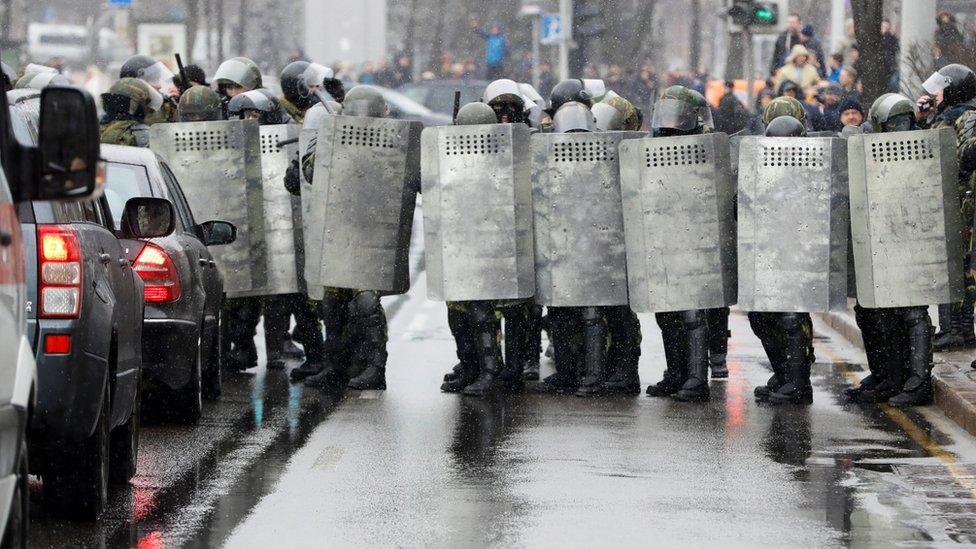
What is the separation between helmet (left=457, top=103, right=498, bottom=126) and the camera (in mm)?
13492

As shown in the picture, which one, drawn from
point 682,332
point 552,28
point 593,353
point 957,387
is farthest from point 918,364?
point 552,28

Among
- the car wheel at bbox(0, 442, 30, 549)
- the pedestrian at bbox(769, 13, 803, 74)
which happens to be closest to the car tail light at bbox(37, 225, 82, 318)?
the car wheel at bbox(0, 442, 30, 549)

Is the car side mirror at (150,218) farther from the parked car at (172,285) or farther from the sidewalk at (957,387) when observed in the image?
the sidewalk at (957,387)

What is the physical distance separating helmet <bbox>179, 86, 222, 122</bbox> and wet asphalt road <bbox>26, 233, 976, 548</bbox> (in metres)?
2.01

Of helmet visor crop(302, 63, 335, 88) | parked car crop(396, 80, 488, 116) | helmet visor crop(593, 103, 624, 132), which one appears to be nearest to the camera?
helmet visor crop(593, 103, 624, 132)

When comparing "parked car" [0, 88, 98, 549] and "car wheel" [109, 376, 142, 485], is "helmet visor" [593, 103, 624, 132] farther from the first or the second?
"parked car" [0, 88, 98, 549]

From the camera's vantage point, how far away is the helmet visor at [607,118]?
14.3 meters

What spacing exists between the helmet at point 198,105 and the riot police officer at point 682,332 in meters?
3.21

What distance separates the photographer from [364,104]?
45.4 feet

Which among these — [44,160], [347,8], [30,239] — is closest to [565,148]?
[30,239]

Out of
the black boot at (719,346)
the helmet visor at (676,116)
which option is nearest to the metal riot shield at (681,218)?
the helmet visor at (676,116)

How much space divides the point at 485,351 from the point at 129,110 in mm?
3267

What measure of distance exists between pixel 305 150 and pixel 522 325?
1781 mm

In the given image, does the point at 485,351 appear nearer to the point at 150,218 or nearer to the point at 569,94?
the point at 569,94
